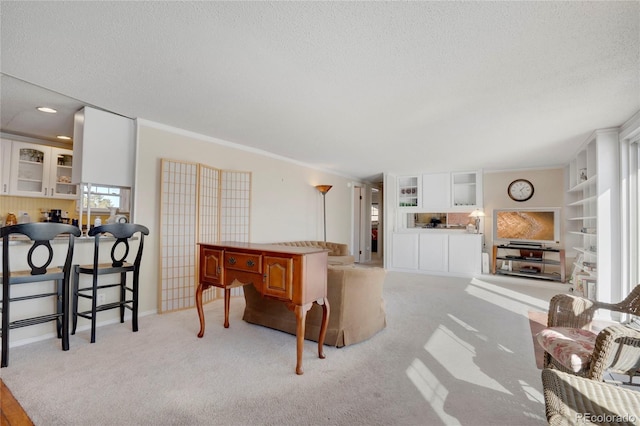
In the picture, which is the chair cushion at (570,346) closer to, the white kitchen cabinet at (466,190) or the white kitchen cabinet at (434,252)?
the white kitchen cabinet at (434,252)

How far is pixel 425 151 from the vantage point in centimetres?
484

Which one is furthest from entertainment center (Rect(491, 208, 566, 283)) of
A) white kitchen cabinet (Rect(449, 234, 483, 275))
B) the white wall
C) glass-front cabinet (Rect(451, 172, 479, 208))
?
the white wall

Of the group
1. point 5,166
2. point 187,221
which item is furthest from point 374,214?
point 5,166

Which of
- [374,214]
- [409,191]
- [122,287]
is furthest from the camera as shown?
Result: [374,214]

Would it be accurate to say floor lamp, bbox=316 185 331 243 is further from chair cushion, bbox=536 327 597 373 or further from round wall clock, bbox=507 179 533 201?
chair cushion, bbox=536 327 597 373

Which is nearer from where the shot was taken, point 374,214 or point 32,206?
point 32,206

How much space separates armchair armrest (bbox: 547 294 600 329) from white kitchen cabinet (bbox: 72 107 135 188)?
4.33m

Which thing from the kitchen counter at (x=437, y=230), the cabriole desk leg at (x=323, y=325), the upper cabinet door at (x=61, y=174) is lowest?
the cabriole desk leg at (x=323, y=325)

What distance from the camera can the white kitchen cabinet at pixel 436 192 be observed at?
6.71 meters

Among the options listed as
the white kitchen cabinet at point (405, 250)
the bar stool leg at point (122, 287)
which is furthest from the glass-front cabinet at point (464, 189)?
the bar stool leg at point (122, 287)

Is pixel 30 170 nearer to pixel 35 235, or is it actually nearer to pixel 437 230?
pixel 35 235

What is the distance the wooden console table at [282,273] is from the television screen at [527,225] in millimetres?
5445

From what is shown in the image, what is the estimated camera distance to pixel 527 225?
6.05 meters

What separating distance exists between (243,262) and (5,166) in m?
4.21
